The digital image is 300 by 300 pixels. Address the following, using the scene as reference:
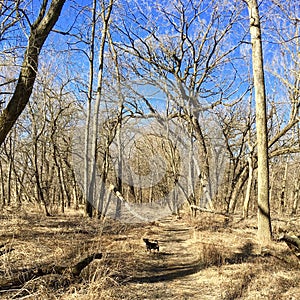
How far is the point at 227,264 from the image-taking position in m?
5.80

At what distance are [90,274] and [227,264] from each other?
2.67m

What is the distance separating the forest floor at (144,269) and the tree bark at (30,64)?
221 centimetres

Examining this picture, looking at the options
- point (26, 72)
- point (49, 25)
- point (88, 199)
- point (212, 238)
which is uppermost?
point (49, 25)

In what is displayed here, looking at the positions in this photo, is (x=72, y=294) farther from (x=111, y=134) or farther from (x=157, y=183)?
(x=157, y=183)

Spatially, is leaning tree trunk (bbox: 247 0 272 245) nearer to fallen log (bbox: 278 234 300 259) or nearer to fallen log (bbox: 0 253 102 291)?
fallen log (bbox: 278 234 300 259)

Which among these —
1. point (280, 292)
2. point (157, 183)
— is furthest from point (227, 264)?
point (157, 183)

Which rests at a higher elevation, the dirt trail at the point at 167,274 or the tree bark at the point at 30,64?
the tree bark at the point at 30,64

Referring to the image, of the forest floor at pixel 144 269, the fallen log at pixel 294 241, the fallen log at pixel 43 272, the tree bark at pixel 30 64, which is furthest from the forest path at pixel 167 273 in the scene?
the tree bark at pixel 30 64

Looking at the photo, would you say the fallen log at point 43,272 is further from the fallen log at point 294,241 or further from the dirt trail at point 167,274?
the fallen log at point 294,241

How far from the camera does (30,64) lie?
4617mm

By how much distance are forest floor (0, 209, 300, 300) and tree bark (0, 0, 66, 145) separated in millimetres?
2215

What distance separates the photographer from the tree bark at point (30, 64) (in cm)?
441

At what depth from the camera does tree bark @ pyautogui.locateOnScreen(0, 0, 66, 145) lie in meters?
4.41

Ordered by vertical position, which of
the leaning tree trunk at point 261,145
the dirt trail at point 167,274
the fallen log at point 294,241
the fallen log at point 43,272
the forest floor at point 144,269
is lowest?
the dirt trail at point 167,274
